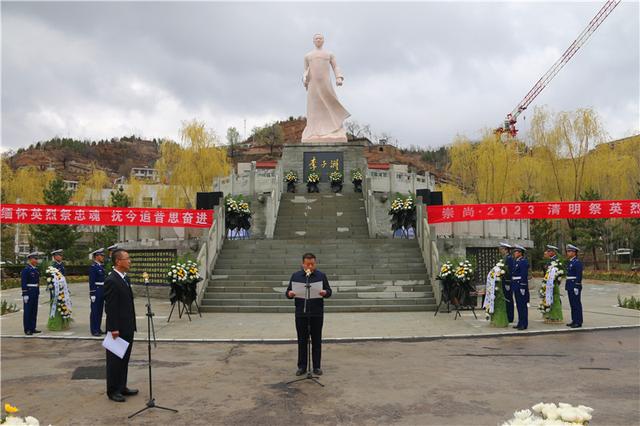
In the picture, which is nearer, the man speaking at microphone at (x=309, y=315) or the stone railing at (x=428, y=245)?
the man speaking at microphone at (x=309, y=315)

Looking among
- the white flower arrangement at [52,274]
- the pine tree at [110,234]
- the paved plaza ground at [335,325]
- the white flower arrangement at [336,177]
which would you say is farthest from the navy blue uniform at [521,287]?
the pine tree at [110,234]

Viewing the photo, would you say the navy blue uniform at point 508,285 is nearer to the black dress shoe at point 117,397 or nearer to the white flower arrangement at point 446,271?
the white flower arrangement at point 446,271

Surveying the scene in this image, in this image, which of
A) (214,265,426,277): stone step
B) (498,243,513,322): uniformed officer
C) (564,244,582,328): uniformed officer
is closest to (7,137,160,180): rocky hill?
(214,265,426,277): stone step

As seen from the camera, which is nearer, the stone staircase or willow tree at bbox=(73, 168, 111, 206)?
the stone staircase

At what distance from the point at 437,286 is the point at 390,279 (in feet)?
5.61

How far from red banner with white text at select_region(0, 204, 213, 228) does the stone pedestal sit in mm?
10356

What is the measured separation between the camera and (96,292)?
1147 cm

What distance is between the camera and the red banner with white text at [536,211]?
18.2 metres

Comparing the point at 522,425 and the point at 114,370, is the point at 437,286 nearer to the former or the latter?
the point at 114,370

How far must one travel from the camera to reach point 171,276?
13305mm

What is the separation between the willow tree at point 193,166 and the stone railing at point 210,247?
20.8 metres

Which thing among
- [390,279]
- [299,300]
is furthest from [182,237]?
[299,300]

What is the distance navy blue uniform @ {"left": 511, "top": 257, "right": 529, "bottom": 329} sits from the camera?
38.0 ft

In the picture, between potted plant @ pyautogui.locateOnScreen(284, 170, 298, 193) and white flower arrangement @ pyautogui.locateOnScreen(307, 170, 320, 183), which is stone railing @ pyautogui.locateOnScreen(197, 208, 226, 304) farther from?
white flower arrangement @ pyautogui.locateOnScreen(307, 170, 320, 183)
